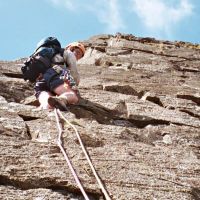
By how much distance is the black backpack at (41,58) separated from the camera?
38.2 ft

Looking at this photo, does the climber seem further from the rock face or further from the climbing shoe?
the rock face

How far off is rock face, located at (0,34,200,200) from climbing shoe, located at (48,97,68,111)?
1.23 feet

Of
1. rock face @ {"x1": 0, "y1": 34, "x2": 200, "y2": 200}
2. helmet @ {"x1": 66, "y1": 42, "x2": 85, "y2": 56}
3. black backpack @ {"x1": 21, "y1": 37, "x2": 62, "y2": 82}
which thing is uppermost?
helmet @ {"x1": 66, "y1": 42, "x2": 85, "y2": 56}

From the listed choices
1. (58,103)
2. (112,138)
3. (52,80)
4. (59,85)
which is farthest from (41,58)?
(112,138)

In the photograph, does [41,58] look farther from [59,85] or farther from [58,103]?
[58,103]

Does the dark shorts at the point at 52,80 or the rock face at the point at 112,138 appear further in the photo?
the dark shorts at the point at 52,80

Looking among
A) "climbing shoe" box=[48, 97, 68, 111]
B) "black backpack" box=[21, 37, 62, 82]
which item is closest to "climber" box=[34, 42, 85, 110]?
"climbing shoe" box=[48, 97, 68, 111]

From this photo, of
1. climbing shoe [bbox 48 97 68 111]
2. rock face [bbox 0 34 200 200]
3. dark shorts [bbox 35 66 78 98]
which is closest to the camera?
rock face [bbox 0 34 200 200]

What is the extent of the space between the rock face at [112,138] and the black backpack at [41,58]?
1.79 feet

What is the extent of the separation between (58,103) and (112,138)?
199 cm

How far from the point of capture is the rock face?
6.85 meters

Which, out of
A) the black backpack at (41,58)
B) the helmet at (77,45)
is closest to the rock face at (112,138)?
the black backpack at (41,58)

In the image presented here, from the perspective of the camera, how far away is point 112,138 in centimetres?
866

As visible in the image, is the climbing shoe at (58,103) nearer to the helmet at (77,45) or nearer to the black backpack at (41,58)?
the black backpack at (41,58)
